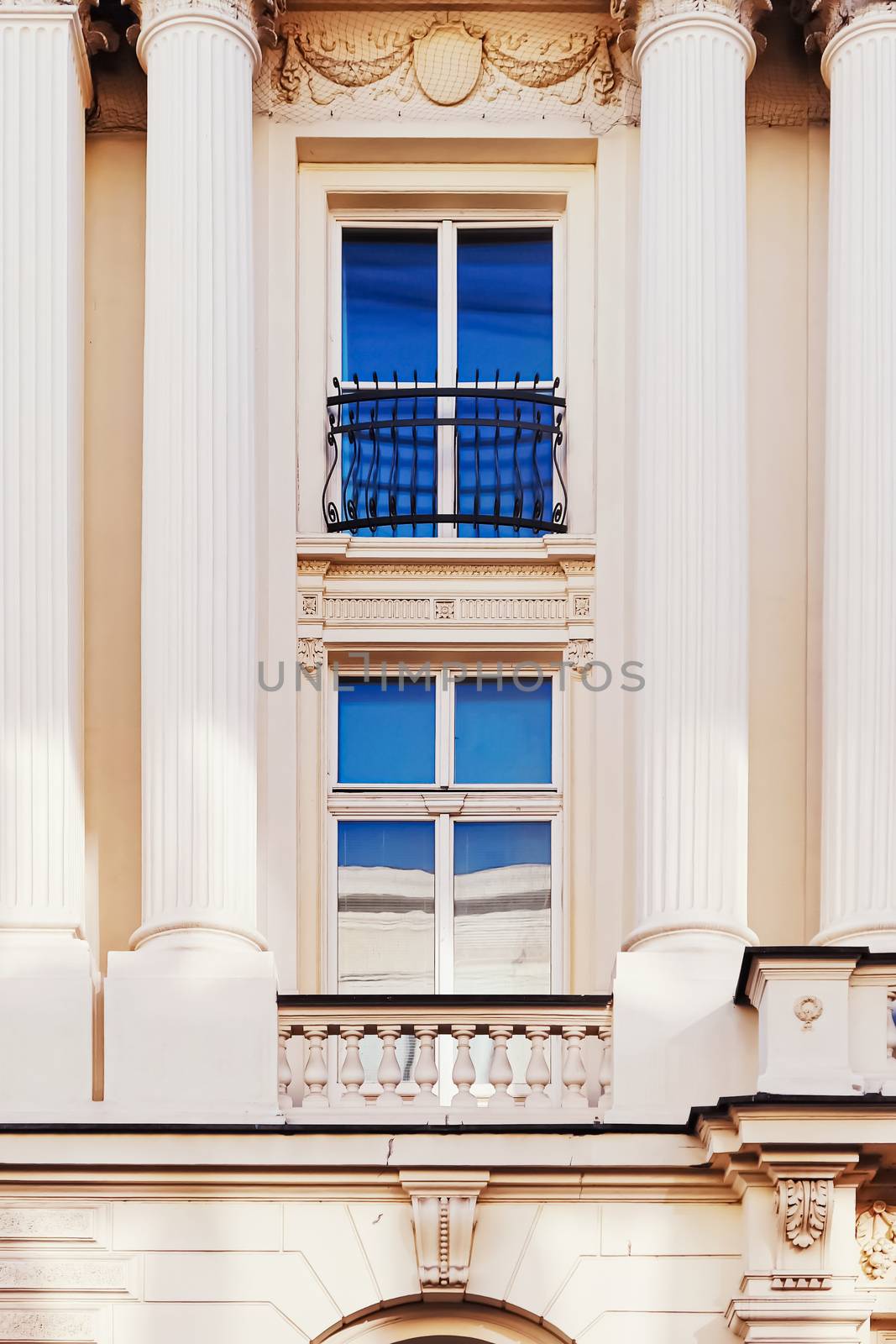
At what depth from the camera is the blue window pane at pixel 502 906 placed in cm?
2728

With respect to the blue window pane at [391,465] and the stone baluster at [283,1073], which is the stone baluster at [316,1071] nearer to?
the stone baluster at [283,1073]

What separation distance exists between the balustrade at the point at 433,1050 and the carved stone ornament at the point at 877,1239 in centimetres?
188

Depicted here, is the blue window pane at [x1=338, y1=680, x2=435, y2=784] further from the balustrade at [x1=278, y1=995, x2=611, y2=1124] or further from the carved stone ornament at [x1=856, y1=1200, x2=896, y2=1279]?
the carved stone ornament at [x1=856, y1=1200, x2=896, y2=1279]

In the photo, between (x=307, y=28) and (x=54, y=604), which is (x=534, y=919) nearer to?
(x=54, y=604)

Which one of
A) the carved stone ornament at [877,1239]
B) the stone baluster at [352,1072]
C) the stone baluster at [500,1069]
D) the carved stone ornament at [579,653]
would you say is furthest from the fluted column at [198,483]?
the carved stone ornament at [877,1239]

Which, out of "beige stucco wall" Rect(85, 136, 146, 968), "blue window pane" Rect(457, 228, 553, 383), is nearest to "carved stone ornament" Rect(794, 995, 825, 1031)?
"beige stucco wall" Rect(85, 136, 146, 968)

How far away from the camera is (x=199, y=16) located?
90.2 ft

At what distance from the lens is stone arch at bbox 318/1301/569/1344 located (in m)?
24.6

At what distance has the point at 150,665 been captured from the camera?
26.3m

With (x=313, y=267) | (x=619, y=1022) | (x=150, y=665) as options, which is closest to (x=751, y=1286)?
(x=619, y=1022)

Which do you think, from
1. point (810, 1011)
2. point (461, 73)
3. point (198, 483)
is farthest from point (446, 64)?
point (810, 1011)

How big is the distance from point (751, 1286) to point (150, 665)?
582cm

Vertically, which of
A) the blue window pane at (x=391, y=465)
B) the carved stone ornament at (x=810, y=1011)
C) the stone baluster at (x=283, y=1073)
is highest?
the blue window pane at (x=391, y=465)

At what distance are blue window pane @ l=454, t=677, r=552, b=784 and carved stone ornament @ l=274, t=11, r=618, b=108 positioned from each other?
14.3 feet
